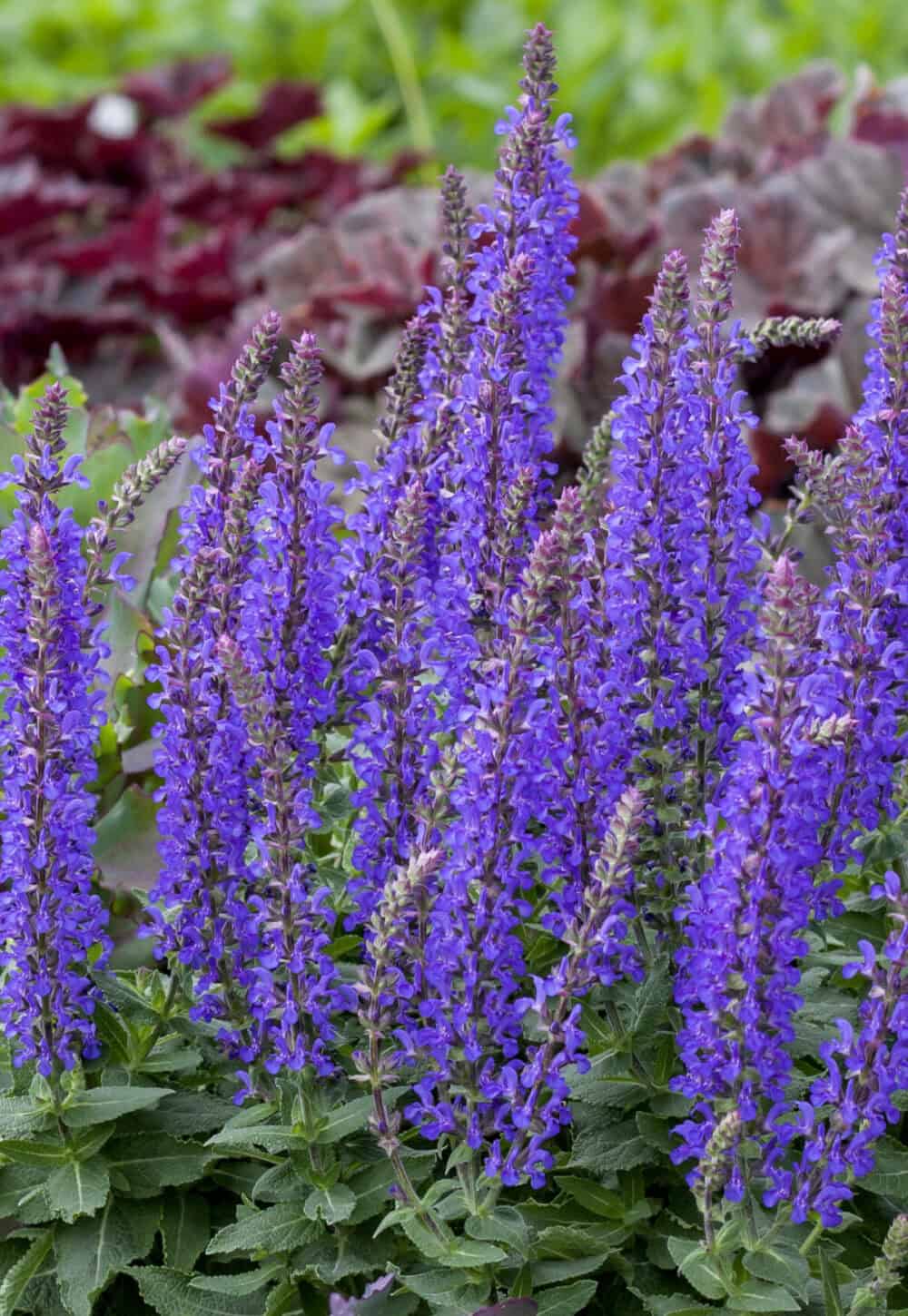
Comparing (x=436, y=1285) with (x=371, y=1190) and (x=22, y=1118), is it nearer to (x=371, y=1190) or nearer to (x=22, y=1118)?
(x=371, y=1190)

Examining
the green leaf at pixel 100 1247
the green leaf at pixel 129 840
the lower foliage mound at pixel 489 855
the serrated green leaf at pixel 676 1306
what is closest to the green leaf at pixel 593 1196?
the lower foliage mound at pixel 489 855

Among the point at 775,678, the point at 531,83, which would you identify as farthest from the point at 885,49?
the point at 775,678

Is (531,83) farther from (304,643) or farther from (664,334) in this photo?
(304,643)

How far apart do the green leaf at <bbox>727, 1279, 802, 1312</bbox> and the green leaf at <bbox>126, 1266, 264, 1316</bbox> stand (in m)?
0.65

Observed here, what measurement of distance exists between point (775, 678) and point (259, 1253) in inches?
40.5

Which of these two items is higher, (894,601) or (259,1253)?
(894,601)

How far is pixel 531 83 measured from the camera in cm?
219

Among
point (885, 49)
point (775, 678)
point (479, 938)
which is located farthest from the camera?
point (885, 49)

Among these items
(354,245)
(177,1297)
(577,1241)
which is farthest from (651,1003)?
(354,245)

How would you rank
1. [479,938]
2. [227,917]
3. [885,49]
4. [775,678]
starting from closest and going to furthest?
[775,678], [479,938], [227,917], [885,49]

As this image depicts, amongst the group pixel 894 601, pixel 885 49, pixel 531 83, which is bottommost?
pixel 894 601

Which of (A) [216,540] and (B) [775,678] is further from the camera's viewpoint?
(A) [216,540]

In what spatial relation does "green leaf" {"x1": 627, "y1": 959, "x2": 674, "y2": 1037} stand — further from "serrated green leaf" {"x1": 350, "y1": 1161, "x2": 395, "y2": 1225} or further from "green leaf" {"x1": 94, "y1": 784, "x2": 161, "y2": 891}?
"green leaf" {"x1": 94, "y1": 784, "x2": 161, "y2": 891}

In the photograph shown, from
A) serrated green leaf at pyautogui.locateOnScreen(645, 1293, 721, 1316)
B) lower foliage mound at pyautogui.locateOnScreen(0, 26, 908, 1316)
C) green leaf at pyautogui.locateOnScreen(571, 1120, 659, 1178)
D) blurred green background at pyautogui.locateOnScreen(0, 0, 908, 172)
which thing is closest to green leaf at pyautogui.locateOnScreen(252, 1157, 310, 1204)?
lower foliage mound at pyautogui.locateOnScreen(0, 26, 908, 1316)
